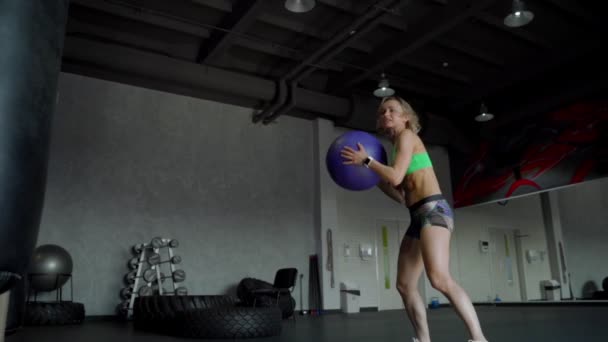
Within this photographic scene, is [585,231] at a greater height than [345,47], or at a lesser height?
lesser

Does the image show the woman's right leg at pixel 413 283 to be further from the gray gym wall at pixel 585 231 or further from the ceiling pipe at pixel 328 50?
the gray gym wall at pixel 585 231

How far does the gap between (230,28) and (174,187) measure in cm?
285

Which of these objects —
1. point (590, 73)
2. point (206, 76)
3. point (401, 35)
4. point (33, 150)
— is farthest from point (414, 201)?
point (590, 73)

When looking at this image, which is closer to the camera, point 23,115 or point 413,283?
point 23,115

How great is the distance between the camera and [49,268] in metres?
5.85

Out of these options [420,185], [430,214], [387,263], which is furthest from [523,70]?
[430,214]

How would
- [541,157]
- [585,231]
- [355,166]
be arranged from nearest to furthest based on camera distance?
1. [355,166]
2. [541,157]
3. [585,231]

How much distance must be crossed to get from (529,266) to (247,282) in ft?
26.1

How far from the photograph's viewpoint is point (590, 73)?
8.17 metres

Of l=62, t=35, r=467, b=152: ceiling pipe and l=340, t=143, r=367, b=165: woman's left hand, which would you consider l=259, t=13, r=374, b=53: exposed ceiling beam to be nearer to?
l=62, t=35, r=467, b=152: ceiling pipe

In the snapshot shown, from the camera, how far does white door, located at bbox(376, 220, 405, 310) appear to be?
32.0 ft

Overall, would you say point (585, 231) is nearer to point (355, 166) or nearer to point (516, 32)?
point (516, 32)

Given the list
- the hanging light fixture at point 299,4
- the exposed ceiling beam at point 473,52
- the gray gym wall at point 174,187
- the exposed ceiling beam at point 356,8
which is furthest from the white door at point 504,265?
the hanging light fixture at point 299,4

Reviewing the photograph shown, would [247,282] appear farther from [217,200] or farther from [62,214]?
[62,214]
